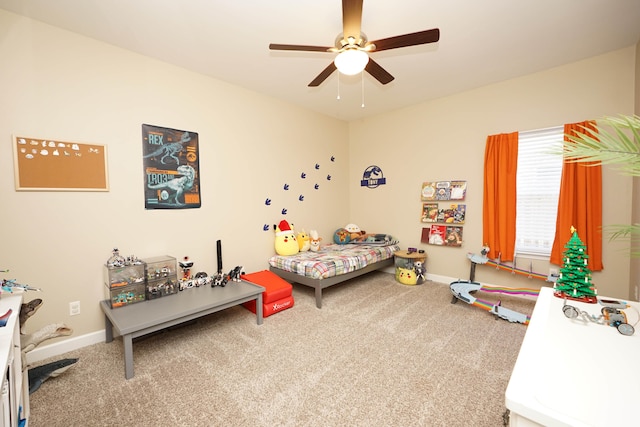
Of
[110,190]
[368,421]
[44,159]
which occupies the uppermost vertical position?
[44,159]

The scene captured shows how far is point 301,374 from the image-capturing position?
1.91 metres

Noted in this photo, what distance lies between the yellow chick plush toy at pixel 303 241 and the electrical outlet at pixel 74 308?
235cm

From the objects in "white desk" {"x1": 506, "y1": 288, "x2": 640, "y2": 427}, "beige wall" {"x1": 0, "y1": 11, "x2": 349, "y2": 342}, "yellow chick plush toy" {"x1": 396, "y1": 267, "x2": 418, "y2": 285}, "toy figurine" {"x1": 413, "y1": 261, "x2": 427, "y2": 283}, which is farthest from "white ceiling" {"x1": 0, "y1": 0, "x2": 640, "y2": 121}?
"yellow chick plush toy" {"x1": 396, "y1": 267, "x2": 418, "y2": 285}

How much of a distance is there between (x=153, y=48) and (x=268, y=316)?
2758mm

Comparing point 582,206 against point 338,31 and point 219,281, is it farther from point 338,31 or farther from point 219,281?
point 219,281

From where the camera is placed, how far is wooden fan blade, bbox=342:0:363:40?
5.26 feet

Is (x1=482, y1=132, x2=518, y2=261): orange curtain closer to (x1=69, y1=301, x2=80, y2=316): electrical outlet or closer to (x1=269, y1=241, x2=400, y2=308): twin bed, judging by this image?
(x1=269, y1=241, x2=400, y2=308): twin bed

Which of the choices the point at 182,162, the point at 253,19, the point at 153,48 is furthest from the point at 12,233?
the point at 253,19

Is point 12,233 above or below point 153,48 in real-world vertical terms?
below

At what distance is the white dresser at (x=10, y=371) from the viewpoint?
945 mm

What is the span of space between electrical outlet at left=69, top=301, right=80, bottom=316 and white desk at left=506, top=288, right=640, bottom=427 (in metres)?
2.98

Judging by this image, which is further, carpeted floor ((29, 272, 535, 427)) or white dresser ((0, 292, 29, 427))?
carpeted floor ((29, 272, 535, 427))

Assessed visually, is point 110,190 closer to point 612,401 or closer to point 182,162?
point 182,162

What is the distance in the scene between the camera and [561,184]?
2898 mm
